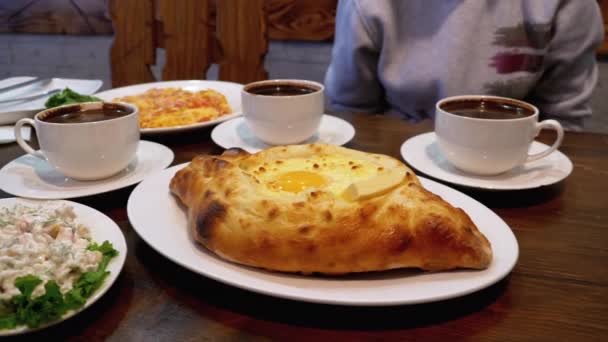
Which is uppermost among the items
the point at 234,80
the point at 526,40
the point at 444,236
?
the point at 526,40

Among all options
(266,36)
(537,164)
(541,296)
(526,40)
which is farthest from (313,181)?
(266,36)

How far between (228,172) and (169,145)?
1.93 feet

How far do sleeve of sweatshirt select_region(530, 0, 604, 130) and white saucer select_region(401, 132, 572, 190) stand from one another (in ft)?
2.71

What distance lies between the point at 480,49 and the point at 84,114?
5.03 ft

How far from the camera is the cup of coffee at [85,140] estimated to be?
3.61ft

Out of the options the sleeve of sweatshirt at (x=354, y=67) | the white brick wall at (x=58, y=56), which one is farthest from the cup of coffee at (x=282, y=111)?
the white brick wall at (x=58, y=56)

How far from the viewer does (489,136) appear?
116cm

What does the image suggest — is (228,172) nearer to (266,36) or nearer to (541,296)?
(541,296)

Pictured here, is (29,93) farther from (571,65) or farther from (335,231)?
(571,65)

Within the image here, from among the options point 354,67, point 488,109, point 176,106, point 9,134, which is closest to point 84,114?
point 9,134

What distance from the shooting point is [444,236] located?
2.46ft

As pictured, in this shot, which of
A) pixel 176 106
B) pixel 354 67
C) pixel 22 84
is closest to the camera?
pixel 176 106

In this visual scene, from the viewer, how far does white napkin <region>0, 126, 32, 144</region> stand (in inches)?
55.4

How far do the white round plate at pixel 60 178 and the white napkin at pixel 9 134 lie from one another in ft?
0.55
